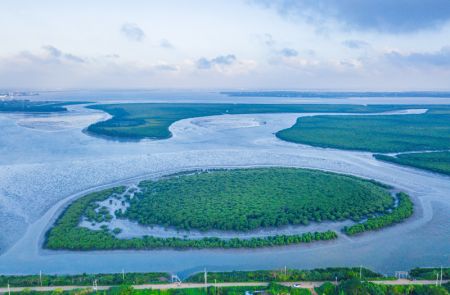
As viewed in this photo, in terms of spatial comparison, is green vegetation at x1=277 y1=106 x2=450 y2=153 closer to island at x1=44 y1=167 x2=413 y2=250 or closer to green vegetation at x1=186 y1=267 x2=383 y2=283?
island at x1=44 y1=167 x2=413 y2=250

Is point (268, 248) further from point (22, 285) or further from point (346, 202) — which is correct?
point (22, 285)

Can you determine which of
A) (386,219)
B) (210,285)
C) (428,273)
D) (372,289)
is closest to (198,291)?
(210,285)

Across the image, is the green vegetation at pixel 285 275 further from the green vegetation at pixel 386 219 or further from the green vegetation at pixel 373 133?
the green vegetation at pixel 373 133

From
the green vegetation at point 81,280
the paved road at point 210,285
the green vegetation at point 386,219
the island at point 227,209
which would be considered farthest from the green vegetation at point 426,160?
the green vegetation at point 81,280

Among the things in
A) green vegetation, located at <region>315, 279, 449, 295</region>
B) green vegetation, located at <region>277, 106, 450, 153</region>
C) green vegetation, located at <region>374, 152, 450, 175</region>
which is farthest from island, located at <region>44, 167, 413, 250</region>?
green vegetation, located at <region>277, 106, 450, 153</region>

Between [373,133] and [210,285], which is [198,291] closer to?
[210,285]
